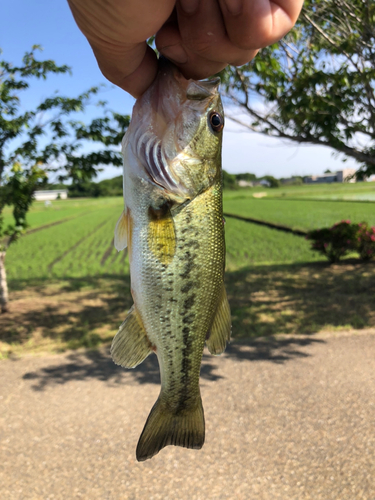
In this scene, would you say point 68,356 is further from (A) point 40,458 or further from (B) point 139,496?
(B) point 139,496

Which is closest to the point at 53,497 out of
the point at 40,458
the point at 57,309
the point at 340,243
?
the point at 40,458

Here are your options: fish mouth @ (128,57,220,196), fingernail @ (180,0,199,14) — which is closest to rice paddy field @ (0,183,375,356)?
fish mouth @ (128,57,220,196)

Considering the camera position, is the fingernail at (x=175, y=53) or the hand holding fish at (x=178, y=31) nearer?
the hand holding fish at (x=178, y=31)

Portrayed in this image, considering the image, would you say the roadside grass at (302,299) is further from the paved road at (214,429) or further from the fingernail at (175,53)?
the fingernail at (175,53)

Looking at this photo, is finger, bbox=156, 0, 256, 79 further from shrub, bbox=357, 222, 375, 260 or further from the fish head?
shrub, bbox=357, 222, 375, 260

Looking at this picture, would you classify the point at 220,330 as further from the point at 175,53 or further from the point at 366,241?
the point at 366,241

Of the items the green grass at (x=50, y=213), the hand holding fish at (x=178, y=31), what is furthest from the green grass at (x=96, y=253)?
the hand holding fish at (x=178, y=31)
